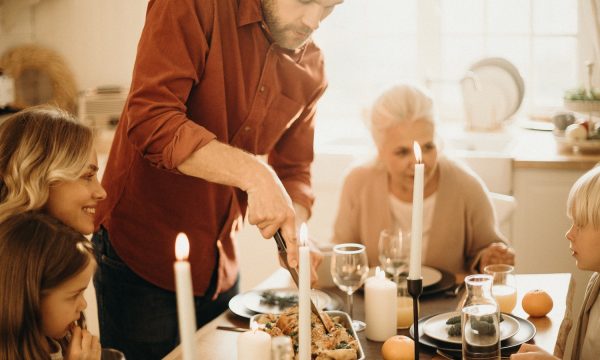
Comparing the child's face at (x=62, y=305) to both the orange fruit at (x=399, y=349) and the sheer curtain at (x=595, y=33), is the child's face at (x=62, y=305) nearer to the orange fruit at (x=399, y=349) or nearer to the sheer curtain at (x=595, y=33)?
the orange fruit at (x=399, y=349)

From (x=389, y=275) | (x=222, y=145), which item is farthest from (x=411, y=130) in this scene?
(x=222, y=145)

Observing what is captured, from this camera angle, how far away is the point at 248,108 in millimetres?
1871

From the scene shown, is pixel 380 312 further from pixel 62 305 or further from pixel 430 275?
pixel 62 305

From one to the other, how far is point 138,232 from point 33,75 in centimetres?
220

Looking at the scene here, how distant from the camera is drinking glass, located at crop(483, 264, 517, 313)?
5.84 feet

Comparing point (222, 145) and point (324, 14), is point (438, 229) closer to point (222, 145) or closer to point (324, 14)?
point (324, 14)

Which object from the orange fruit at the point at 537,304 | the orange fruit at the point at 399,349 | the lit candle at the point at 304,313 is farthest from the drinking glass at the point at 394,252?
the lit candle at the point at 304,313

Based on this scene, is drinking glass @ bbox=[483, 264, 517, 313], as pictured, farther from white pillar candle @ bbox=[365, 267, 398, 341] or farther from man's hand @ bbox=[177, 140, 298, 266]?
man's hand @ bbox=[177, 140, 298, 266]

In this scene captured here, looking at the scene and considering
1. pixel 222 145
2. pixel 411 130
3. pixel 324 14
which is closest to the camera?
pixel 222 145

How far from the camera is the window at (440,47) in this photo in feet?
12.0

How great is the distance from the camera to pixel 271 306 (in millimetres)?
1770

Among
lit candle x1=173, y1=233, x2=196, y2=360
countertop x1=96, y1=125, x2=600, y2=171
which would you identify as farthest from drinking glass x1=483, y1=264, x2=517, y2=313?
countertop x1=96, y1=125, x2=600, y2=171

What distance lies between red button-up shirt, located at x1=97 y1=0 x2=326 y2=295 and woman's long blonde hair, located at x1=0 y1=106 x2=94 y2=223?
124mm

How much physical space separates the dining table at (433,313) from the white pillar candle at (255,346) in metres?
0.17
